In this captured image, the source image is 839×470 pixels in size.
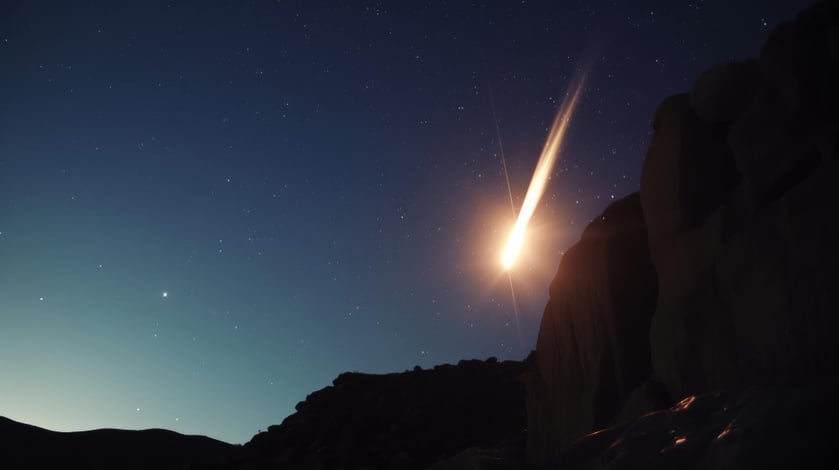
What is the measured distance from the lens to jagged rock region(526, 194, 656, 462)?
13758 millimetres

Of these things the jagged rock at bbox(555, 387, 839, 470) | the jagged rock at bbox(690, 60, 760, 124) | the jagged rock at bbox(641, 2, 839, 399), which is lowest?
the jagged rock at bbox(555, 387, 839, 470)

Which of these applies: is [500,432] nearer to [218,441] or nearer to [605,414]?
[605,414]

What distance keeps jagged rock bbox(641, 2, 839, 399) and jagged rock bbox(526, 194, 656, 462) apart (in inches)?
75.6

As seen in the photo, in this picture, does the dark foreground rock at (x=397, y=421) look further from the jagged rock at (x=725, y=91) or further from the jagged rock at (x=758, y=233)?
the jagged rock at (x=725, y=91)

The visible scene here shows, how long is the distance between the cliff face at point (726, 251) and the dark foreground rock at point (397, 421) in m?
16.1

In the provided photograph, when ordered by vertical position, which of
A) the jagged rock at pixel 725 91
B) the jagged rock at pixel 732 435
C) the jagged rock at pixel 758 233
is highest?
the jagged rock at pixel 725 91

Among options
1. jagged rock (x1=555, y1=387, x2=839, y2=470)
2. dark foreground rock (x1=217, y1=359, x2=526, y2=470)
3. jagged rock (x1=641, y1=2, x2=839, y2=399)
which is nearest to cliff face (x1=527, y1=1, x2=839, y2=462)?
jagged rock (x1=641, y1=2, x2=839, y2=399)

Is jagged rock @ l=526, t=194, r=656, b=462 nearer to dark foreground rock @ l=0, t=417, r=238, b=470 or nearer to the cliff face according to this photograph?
the cliff face

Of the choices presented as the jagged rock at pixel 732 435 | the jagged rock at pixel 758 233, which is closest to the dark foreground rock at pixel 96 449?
the jagged rock at pixel 758 233

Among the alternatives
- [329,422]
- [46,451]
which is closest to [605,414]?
[329,422]

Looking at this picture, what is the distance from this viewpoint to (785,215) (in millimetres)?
8180

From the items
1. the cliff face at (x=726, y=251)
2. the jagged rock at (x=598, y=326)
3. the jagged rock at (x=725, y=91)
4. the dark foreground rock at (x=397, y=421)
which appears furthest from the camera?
the dark foreground rock at (x=397, y=421)

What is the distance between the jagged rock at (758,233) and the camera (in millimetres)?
7613

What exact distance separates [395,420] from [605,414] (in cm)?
2474
